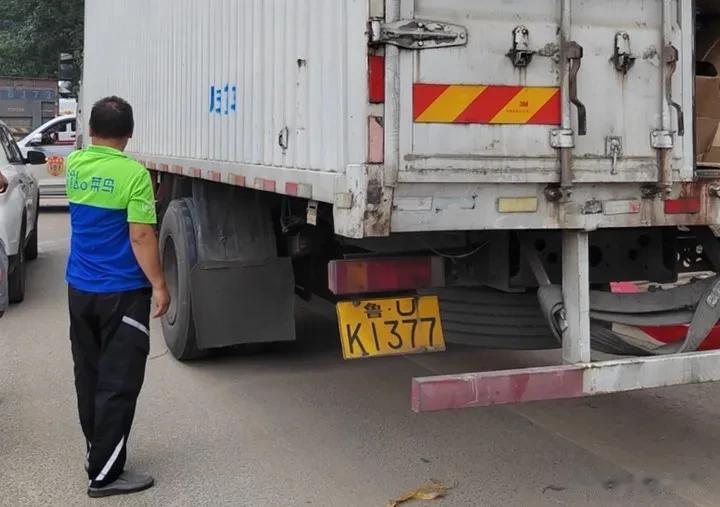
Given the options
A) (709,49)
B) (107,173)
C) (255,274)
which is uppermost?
(709,49)

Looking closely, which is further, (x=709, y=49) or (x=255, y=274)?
(x=255, y=274)

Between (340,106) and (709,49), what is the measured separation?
2.26 metres

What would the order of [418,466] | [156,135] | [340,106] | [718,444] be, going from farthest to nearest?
[156,135] → [718,444] → [418,466] → [340,106]

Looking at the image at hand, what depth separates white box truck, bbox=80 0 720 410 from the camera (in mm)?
3227

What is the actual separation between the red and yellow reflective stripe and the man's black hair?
5.19 feet

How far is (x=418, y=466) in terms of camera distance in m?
4.42

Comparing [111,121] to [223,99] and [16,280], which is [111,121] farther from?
[16,280]

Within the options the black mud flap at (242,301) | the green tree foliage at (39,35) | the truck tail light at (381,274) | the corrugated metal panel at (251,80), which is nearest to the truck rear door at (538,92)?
the corrugated metal panel at (251,80)

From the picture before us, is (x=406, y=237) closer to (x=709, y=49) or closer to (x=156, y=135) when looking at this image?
(x=709, y=49)

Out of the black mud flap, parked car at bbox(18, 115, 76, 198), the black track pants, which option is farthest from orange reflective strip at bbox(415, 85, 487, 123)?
parked car at bbox(18, 115, 76, 198)

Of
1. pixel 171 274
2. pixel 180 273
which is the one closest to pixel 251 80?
pixel 180 273

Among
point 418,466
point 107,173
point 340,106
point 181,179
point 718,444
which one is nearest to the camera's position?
point 340,106

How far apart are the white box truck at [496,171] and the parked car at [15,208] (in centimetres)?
425

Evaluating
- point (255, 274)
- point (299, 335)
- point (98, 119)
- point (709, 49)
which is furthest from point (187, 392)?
point (709, 49)
